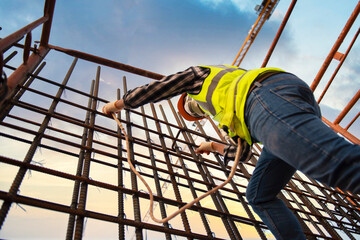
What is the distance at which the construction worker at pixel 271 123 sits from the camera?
0.76m

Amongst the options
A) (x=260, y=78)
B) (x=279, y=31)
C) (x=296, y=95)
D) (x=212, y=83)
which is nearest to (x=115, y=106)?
(x=212, y=83)

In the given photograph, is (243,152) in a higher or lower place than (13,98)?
lower

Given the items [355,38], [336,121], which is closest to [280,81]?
[355,38]

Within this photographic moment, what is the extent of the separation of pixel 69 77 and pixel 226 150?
8.24 ft

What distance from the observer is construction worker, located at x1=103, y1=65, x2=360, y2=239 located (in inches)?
29.8

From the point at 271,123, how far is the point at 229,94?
289 mm

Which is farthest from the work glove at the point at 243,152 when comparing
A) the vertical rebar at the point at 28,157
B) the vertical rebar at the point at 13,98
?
the vertical rebar at the point at 13,98

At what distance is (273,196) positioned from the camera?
4.64ft

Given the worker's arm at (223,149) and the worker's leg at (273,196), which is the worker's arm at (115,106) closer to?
the worker's arm at (223,149)

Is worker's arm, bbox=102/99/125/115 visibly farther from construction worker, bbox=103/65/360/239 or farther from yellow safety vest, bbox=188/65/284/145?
yellow safety vest, bbox=188/65/284/145

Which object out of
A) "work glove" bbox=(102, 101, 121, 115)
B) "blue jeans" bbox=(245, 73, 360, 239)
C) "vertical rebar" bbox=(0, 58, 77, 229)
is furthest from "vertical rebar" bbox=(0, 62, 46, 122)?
"blue jeans" bbox=(245, 73, 360, 239)

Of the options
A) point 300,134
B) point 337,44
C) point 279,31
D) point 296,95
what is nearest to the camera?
point 300,134

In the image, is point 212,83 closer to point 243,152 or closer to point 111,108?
point 243,152

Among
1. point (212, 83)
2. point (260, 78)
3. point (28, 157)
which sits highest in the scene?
point (28, 157)
